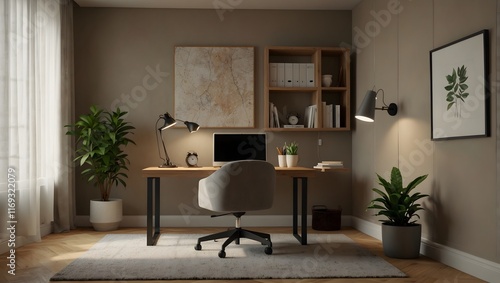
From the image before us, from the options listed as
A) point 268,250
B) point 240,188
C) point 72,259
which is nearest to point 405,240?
point 268,250

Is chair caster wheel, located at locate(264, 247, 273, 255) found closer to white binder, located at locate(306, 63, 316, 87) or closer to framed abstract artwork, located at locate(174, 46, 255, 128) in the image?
framed abstract artwork, located at locate(174, 46, 255, 128)

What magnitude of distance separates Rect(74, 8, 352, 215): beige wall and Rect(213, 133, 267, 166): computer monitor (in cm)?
51

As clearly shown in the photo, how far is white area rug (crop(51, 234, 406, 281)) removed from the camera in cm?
349

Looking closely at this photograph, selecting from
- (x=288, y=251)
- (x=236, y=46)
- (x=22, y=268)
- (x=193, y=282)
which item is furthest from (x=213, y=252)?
(x=236, y=46)

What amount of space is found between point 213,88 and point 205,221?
1.55 meters

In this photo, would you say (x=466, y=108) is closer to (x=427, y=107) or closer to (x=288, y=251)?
(x=427, y=107)

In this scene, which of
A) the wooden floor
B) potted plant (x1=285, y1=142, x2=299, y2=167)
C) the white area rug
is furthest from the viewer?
potted plant (x1=285, y1=142, x2=299, y2=167)

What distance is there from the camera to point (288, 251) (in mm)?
4320

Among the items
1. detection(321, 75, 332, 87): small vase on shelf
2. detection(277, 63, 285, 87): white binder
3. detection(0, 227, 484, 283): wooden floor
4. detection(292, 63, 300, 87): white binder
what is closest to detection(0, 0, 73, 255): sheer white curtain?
detection(0, 227, 484, 283): wooden floor

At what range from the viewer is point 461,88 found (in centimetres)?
362

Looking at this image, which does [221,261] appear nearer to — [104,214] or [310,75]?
[104,214]

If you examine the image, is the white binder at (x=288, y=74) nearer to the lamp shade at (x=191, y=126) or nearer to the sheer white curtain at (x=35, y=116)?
the lamp shade at (x=191, y=126)

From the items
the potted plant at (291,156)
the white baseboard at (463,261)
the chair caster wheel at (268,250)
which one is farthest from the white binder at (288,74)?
the white baseboard at (463,261)

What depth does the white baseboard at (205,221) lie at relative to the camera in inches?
228
